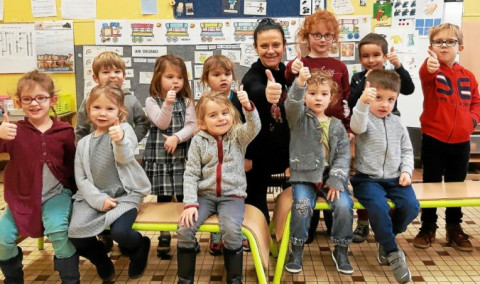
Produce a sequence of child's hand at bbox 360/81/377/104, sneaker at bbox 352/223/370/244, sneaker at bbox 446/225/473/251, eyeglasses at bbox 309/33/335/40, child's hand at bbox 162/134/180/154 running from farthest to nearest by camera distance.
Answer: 1. sneaker at bbox 352/223/370/244
2. sneaker at bbox 446/225/473/251
3. eyeglasses at bbox 309/33/335/40
4. child's hand at bbox 162/134/180/154
5. child's hand at bbox 360/81/377/104

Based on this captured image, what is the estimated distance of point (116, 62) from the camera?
2.36m

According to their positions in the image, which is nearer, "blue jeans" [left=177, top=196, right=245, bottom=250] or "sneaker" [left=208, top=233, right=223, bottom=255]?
"blue jeans" [left=177, top=196, right=245, bottom=250]

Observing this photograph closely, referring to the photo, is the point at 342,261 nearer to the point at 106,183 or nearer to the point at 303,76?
the point at 303,76

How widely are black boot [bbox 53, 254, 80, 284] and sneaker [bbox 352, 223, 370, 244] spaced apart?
1589 millimetres

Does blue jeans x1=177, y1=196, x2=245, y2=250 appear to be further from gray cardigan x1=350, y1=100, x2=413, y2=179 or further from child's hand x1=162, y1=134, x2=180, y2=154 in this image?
gray cardigan x1=350, y1=100, x2=413, y2=179

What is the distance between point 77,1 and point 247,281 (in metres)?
3.12

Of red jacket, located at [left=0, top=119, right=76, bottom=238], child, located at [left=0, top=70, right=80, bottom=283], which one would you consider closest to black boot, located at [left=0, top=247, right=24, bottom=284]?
child, located at [left=0, top=70, right=80, bottom=283]

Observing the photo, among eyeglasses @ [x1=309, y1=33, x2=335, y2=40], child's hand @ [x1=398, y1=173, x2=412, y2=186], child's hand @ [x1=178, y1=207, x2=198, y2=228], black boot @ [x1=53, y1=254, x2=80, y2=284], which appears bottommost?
black boot @ [x1=53, y1=254, x2=80, y2=284]

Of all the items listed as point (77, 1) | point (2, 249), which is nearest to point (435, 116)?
point (2, 249)

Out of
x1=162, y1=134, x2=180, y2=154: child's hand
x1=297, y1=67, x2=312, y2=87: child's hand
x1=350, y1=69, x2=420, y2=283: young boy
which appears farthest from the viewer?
x1=162, y1=134, x2=180, y2=154: child's hand

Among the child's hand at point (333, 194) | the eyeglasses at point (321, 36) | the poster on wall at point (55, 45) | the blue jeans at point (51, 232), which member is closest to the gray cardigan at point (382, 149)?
the child's hand at point (333, 194)

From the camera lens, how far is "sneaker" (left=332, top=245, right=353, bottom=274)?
2102 millimetres

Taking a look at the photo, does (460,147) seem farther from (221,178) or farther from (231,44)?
(231,44)

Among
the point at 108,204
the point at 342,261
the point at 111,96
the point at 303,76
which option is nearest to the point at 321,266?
the point at 342,261
